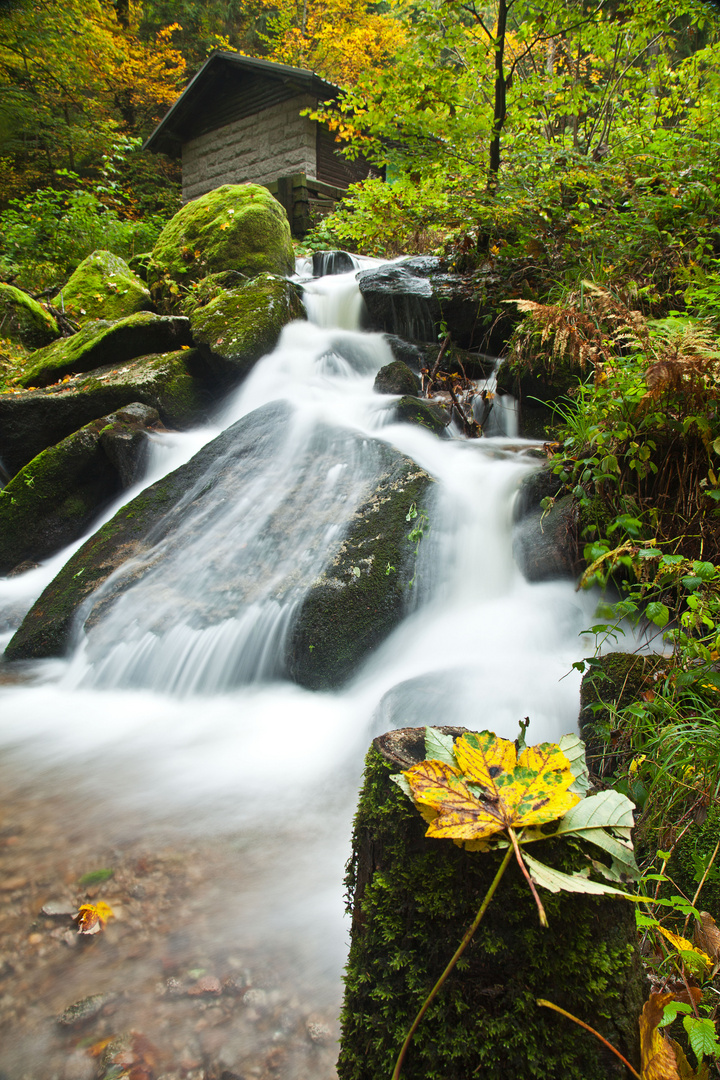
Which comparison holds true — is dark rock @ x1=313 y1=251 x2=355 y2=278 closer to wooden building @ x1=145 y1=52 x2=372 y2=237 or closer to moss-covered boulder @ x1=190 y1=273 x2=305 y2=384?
moss-covered boulder @ x1=190 y1=273 x2=305 y2=384

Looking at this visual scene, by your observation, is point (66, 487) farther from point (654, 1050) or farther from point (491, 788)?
point (654, 1050)

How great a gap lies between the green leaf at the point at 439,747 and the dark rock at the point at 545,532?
2722mm

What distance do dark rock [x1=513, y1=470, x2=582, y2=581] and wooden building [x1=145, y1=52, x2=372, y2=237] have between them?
13325mm

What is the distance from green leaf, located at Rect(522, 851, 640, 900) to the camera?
2.70 ft

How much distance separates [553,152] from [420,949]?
27.0 feet

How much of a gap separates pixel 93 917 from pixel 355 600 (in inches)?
86.8

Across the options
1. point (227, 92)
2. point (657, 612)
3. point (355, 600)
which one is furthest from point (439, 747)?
point (227, 92)

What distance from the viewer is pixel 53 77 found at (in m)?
17.0

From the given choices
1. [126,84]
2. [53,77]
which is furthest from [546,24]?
[126,84]

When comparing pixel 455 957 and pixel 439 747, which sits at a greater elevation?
pixel 439 747

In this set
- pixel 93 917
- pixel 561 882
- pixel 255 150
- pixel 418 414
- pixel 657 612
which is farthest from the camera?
pixel 255 150

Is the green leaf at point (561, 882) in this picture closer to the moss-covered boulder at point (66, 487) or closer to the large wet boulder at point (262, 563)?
the large wet boulder at point (262, 563)

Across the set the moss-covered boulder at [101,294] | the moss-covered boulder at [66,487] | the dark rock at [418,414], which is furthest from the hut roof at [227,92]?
the dark rock at [418,414]

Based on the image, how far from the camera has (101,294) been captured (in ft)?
30.4
